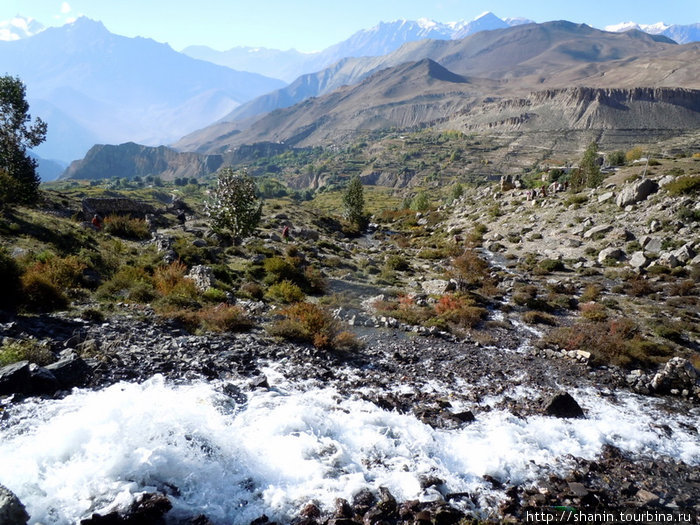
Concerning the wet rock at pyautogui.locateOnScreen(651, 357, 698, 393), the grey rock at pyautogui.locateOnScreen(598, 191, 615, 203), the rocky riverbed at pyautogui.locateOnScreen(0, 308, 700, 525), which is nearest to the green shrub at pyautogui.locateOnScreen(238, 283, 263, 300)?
the rocky riverbed at pyautogui.locateOnScreen(0, 308, 700, 525)

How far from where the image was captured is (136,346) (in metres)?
12.5

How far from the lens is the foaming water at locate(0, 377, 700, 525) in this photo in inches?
293

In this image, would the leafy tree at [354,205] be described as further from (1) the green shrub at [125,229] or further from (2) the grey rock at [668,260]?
(2) the grey rock at [668,260]

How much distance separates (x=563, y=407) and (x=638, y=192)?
35506 mm

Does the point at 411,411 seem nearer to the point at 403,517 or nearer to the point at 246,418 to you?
the point at 403,517

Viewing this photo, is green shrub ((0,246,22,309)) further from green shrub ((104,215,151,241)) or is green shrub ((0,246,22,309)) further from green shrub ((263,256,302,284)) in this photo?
green shrub ((104,215,151,241))

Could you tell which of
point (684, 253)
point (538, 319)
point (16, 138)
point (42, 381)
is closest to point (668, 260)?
point (684, 253)

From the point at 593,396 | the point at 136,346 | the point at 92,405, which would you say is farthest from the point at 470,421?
the point at 136,346

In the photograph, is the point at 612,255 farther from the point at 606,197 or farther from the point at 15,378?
the point at 15,378

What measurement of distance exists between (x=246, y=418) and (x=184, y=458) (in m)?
1.96

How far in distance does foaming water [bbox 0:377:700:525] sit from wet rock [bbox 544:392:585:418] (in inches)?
13.8

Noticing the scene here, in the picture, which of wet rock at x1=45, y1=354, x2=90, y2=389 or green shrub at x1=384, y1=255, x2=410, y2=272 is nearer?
wet rock at x1=45, y1=354, x2=90, y2=389

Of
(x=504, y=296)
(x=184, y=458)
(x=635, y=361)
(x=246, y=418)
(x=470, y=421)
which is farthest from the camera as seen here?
(x=504, y=296)

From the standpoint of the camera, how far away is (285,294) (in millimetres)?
21047
